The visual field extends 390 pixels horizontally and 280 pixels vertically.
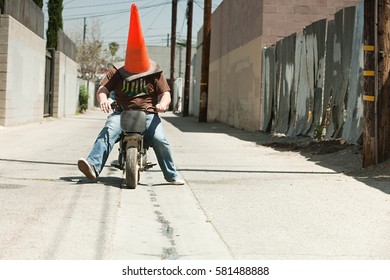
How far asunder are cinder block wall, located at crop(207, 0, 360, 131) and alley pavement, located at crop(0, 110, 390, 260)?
12.1 m

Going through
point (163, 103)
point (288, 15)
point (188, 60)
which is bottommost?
point (163, 103)

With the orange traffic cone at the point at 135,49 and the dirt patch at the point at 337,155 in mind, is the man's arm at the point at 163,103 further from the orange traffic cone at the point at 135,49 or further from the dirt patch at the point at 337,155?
the dirt patch at the point at 337,155

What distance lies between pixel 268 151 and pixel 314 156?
1.81m

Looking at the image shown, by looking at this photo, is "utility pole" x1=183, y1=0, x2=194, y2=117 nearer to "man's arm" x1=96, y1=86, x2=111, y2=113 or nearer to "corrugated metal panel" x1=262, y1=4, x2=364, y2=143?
"corrugated metal panel" x1=262, y1=4, x2=364, y2=143

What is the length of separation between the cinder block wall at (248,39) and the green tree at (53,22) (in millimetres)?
7186

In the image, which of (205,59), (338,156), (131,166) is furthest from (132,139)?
(205,59)

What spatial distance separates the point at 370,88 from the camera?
10508 millimetres

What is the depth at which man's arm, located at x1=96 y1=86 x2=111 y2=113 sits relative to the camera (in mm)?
8500

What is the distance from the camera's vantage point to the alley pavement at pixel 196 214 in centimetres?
539

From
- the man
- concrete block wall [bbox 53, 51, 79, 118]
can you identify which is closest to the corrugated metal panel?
the man

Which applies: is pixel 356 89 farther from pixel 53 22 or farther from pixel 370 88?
pixel 53 22

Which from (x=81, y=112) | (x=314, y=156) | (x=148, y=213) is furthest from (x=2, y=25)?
(x=81, y=112)

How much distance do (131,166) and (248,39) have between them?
17812 mm
